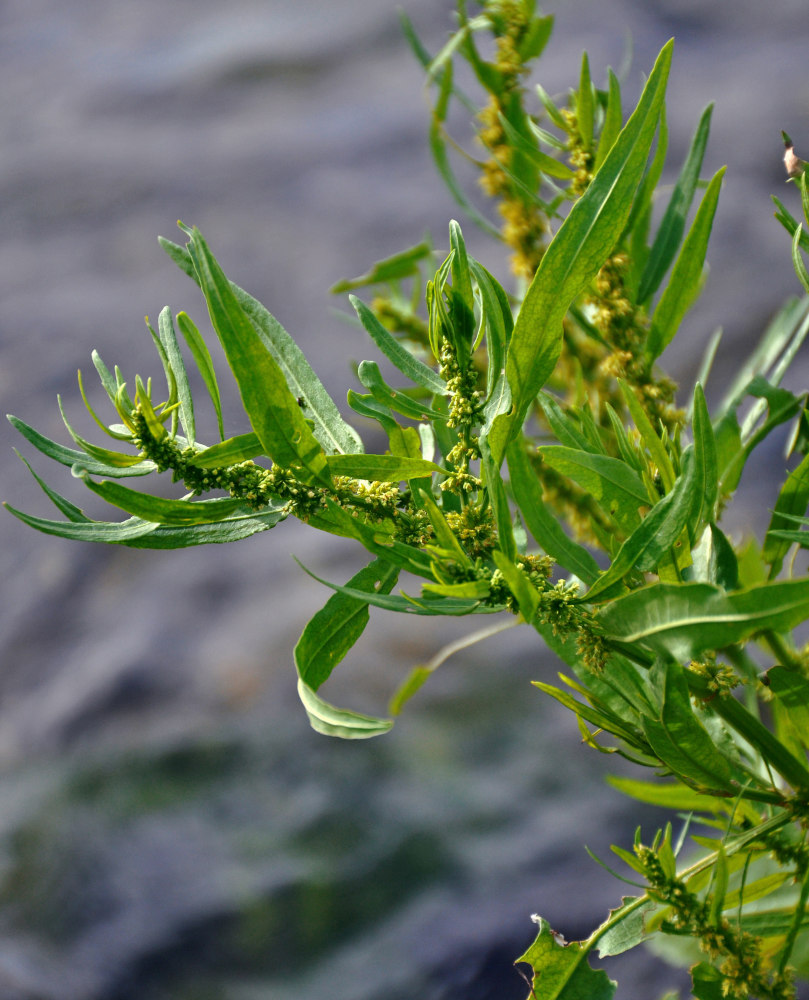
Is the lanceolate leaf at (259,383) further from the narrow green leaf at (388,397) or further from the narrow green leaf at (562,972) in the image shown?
the narrow green leaf at (562,972)

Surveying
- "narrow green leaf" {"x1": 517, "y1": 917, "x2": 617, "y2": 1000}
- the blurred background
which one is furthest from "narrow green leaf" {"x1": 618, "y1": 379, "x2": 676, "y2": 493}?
the blurred background

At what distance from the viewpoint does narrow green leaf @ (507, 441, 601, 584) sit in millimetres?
189

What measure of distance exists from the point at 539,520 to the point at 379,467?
4cm

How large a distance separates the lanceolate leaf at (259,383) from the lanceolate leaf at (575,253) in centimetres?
4

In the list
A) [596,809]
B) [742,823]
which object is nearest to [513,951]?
[596,809]

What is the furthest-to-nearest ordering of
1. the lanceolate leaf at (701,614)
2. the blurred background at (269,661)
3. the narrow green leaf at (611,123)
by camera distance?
the blurred background at (269,661)
the narrow green leaf at (611,123)
the lanceolate leaf at (701,614)

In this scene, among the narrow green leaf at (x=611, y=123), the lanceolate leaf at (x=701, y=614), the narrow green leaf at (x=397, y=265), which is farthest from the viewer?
the narrow green leaf at (x=397, y=265)

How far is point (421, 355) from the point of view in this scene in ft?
1.30

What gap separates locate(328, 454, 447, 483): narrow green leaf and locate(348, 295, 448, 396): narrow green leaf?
0.02 meters

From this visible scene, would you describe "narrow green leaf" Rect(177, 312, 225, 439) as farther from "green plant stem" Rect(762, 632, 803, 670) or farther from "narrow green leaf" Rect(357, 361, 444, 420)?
"green plant stem" Rect(762, 632, 803, 670)

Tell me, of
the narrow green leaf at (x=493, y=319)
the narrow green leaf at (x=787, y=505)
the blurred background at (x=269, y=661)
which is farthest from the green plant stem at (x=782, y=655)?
the blurred background at (x=269, y=661)

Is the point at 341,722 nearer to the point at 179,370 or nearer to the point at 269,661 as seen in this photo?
the point at 179,370

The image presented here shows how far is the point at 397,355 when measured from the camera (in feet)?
Answer: 0.65

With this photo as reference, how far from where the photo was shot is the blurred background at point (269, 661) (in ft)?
2.04
